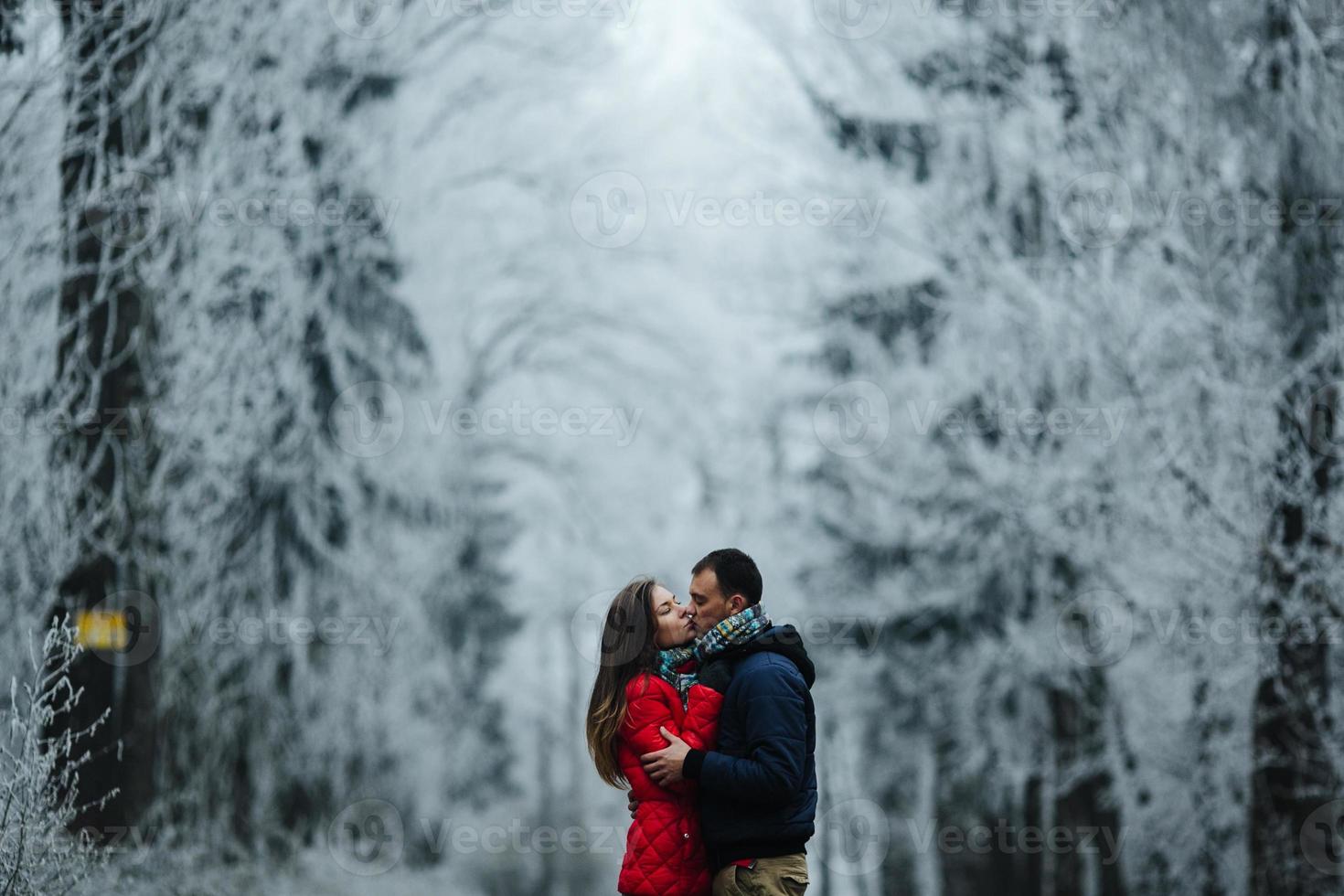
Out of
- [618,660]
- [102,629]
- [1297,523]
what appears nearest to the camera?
[618,660]

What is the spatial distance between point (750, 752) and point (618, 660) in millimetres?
503

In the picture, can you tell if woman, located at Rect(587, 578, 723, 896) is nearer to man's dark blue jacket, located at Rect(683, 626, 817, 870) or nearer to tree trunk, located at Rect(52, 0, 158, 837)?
man's dark blue jacket, located at Rect(683, 626, 817, 870)

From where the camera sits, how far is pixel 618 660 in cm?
400

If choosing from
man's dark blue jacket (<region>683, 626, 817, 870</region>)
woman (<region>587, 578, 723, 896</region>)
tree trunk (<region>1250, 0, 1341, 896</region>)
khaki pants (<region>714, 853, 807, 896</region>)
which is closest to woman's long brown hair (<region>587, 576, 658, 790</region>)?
woman (<region>587, 578, 723, 896</region>)

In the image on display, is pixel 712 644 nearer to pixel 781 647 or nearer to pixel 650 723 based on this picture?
pixel 781 647

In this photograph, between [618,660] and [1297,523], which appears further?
[1297,523]

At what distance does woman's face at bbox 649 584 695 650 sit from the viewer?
3994mm

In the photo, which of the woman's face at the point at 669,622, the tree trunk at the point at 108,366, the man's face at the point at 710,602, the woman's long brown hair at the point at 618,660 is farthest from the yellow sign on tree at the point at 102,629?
the man's face at the point at 710,602

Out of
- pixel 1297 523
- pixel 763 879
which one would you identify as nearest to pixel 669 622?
pixel 763 879

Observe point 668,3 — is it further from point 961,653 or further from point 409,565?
point 961,653

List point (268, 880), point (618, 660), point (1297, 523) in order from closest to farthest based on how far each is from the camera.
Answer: point (618, 660) → point (1297, 523) → point (268, 880)

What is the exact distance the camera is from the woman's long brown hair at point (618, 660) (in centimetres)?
396

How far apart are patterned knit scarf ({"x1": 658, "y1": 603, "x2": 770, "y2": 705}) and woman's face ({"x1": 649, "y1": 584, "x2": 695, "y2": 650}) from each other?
5 centimetres

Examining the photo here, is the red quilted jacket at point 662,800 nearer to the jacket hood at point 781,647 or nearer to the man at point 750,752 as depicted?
the man at point 750,752
